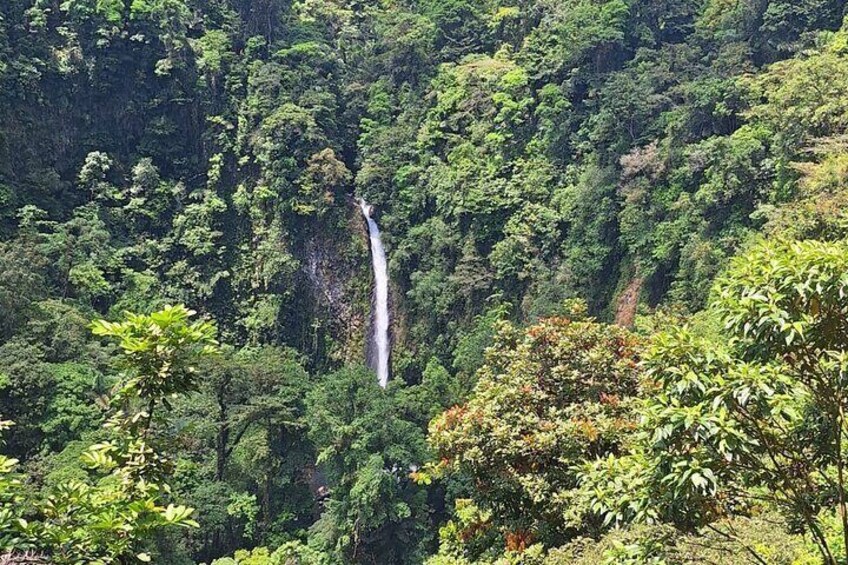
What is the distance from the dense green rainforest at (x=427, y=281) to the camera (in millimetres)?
3133

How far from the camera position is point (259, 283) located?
21844 mm

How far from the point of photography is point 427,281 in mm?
19484

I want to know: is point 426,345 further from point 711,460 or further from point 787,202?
point 711,460

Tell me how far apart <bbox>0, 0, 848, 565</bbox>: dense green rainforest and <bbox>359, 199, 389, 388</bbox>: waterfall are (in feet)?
1.20

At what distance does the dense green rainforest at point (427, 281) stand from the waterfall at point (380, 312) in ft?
1.20

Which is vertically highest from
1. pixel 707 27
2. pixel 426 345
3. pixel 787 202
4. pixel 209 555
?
pixel 707 27

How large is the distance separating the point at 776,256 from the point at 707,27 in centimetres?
1922

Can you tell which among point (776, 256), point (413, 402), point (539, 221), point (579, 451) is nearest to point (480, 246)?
point (539, 221)

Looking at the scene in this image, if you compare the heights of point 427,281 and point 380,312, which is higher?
point 427,281

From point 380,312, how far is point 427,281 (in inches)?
104

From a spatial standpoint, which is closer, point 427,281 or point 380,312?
point 427,281

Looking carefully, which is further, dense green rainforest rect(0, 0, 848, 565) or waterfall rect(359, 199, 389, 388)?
waterfall rect(359, 199, 389, 388)

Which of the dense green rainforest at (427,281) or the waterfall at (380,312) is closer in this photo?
the dense green rainforest at (427,281)

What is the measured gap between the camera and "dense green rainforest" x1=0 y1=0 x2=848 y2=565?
313 cm
